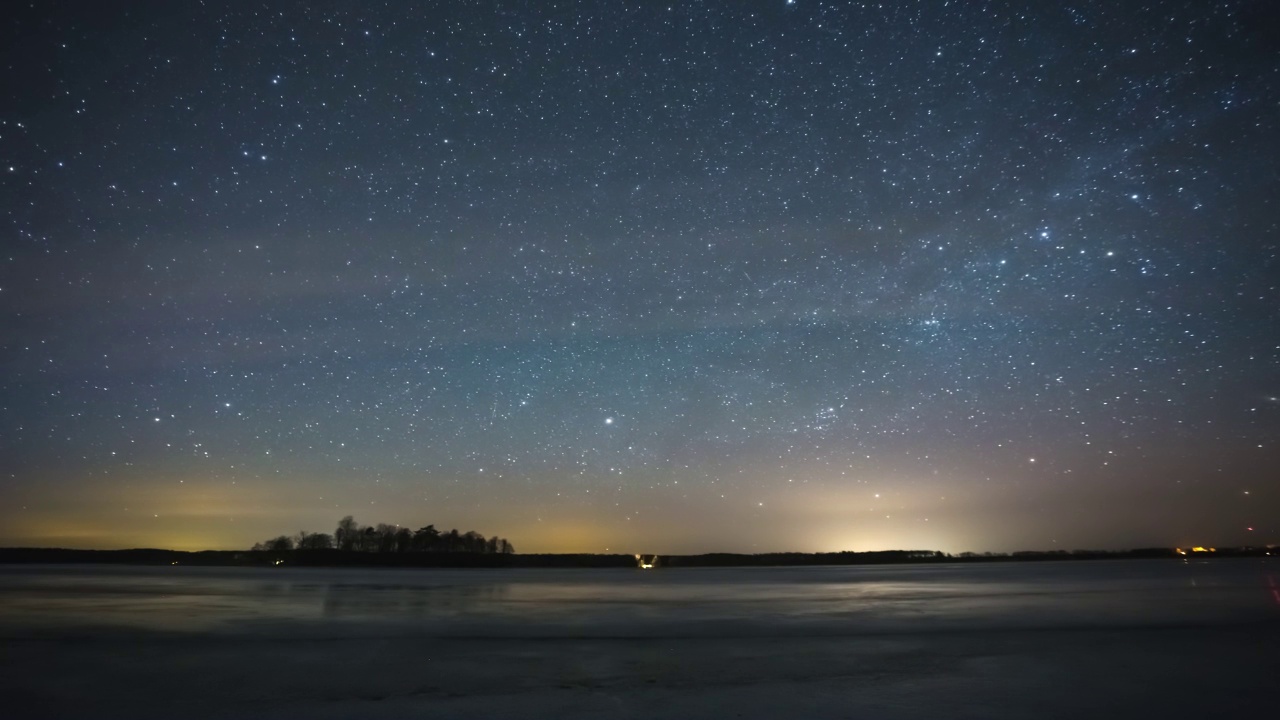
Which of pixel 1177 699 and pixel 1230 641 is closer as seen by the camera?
pixel 1177 699

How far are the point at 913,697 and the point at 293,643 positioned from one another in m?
10.9

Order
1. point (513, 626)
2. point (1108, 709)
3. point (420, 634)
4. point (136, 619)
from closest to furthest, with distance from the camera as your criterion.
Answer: point (1108, 709)
point (420, 634)
point (513, 626)
point (136, 619)

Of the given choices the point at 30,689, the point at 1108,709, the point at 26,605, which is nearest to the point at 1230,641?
the point at 1108,709

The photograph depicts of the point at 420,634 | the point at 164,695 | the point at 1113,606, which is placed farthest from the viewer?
the point at 1113,606

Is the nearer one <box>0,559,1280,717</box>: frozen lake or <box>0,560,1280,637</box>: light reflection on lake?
<box>0,559,1280,717</box>: frozen lake

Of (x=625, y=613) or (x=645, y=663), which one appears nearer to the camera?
(x=645, y=663)

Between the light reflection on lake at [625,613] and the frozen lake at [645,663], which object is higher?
the frozen lake at [645,663]

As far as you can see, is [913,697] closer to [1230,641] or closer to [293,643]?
[1230,641]

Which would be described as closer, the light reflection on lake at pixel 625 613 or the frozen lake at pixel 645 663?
the frozen lake at pixel 645 663

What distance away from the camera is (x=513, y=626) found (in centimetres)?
1797

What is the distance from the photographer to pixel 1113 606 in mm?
23078

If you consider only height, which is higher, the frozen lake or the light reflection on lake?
the frozen lake

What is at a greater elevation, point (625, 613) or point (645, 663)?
point (645, 663)

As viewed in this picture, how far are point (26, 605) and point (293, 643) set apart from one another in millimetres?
15895
